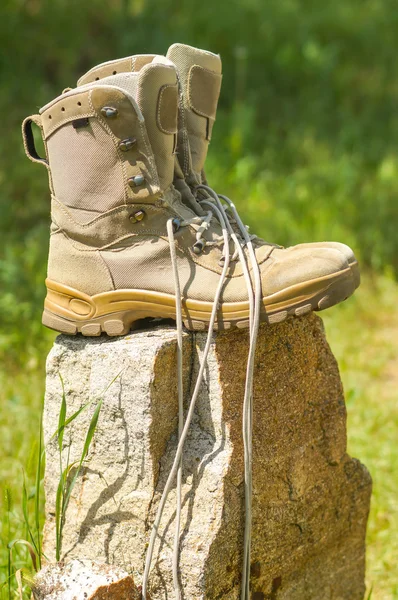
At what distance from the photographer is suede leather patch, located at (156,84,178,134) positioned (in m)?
1.95

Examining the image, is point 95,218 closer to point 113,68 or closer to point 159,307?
point 159,307

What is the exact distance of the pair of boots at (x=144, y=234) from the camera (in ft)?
6.34

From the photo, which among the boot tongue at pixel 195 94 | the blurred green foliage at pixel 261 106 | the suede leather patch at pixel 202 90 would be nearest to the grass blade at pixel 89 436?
the boot tongue at pixel 195 94

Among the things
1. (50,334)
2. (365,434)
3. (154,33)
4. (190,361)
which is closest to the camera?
(190,361)

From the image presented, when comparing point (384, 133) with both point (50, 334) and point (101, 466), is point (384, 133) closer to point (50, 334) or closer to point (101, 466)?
point (50, 334)

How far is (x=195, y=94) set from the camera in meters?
2.16

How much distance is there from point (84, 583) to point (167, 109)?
1.17 m

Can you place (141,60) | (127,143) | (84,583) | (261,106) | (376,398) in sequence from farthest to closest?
(261,106), (376,398), (141,60), (127,143), (84,583)

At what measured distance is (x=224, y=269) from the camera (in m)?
1.98

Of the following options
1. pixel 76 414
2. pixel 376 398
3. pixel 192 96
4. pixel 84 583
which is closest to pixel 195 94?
pixel 192 96

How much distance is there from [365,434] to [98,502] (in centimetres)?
183

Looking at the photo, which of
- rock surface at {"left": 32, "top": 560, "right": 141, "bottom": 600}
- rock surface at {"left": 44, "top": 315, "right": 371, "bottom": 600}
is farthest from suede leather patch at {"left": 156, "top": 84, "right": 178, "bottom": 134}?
rock surface at {"left": 32, "top": 560, "right": 141, "bottom": 600}

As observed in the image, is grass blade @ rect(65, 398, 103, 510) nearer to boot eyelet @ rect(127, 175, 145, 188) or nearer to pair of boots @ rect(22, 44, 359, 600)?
pair of boots @ rect(22, 44, 359, 600)

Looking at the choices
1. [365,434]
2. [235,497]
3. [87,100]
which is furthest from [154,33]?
[235,497]
